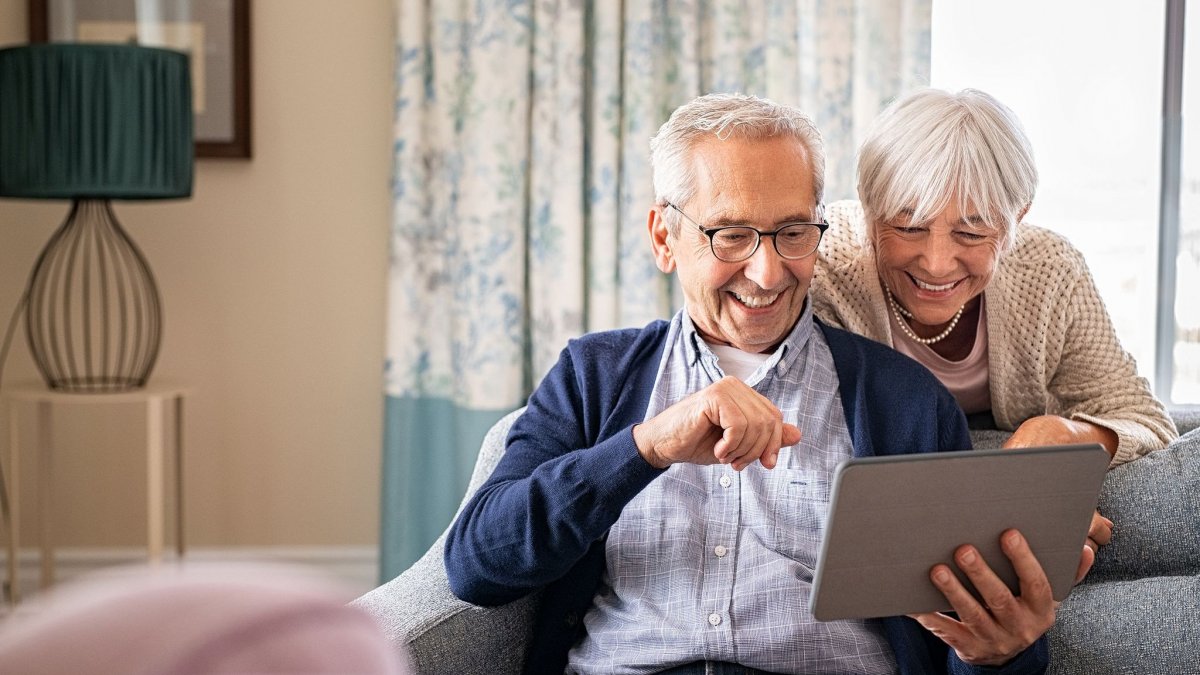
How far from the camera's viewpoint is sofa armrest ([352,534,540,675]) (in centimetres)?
136

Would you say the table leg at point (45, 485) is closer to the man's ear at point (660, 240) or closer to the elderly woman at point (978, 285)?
the man's ear at point (660, 240)

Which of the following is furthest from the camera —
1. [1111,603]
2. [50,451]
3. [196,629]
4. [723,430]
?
[50,451]

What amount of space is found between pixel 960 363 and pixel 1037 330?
125mm

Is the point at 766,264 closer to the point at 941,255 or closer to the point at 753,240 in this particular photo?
the point at 753,240

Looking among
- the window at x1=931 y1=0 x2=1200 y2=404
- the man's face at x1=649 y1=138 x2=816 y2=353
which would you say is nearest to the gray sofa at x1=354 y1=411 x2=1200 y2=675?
the man's face at x1=649 y1=138 x2=816 y2=353

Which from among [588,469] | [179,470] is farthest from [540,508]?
[179,470]

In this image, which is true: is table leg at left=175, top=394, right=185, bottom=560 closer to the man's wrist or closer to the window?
the man's wrist

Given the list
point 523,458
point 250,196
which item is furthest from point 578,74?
point 523,458

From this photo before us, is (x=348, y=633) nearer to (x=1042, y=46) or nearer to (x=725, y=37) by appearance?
(x=725, y=37)

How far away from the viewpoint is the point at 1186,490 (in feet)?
5.30

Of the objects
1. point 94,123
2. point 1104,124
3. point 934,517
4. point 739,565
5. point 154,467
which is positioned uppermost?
point 1104,124

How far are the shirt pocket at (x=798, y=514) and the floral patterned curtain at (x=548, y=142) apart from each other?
1682mm

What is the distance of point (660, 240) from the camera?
1607 mm

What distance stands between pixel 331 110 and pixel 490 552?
84.8 inches
